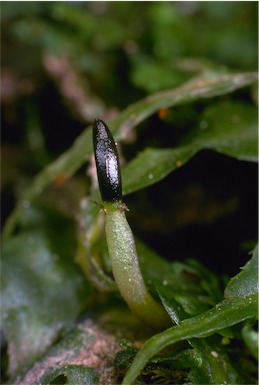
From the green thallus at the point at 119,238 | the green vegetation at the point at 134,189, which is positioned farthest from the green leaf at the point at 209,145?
the green thallus at the point at 119,238

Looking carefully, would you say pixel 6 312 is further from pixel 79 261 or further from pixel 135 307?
pixel 135 307

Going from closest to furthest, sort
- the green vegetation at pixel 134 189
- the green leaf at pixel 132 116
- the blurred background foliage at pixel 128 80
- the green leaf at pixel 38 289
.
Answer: the green vegetation at pixel 134 189 → the green leaf at pixel 38 289 → the green leaf at pixel 132 116 → the blurred background foliage at pixel 128 80

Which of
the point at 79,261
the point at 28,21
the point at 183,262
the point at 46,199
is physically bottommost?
the point at 183,262

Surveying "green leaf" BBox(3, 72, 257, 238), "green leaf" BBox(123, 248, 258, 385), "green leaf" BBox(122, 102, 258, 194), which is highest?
"green leaf" BBox(3, 72, 257, 238)

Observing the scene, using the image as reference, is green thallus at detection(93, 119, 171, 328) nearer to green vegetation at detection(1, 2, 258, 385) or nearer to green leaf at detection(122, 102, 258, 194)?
green vegetation at detection(1, 2, 258, 385)

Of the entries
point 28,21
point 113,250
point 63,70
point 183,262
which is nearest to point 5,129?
point 63,70

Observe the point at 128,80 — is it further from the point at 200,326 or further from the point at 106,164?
the point at 200,326

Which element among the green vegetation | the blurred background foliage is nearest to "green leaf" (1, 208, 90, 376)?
the green vegetation

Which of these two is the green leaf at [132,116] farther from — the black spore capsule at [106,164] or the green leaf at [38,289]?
the black spore capsule at [106,164]
